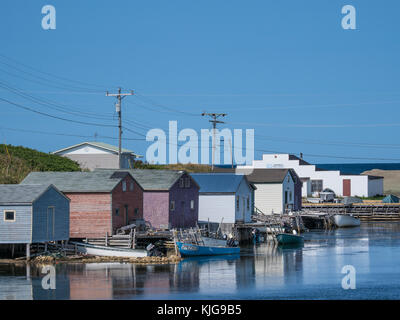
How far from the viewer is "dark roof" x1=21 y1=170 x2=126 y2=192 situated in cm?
5294

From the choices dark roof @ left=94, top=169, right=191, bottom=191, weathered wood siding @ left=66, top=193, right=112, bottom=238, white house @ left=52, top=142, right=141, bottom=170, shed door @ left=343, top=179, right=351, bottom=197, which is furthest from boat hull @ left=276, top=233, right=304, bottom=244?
shed door @ left=343, top=179, right=351, bottom=197

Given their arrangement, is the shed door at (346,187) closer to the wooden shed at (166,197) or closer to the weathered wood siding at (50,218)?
the wooden shed at (166,197)

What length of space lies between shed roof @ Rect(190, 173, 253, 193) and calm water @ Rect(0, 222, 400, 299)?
35.0ft

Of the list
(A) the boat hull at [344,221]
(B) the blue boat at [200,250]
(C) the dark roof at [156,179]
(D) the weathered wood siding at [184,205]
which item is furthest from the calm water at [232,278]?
(A) the boat hull at [344,221]

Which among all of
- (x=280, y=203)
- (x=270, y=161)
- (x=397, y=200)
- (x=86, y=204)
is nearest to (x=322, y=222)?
(x=280, y=203)

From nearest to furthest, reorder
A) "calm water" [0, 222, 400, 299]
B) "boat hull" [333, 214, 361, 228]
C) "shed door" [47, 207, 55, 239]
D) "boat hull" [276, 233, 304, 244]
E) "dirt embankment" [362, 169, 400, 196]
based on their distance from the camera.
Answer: "calm water" [0, 222, 400, 299] → "shed door" [47, 207, 55, 239] → "boat hull" [276, 233, 304, 244] → "boat hull" [333, 214, 361, 228] → "dirt embankment" [362, 169, 400, 196]

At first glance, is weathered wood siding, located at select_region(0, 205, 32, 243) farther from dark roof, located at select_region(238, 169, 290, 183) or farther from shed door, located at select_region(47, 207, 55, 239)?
dark roof, located at select_region(238, 169, 290, 183)

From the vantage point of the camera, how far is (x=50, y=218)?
158 ft

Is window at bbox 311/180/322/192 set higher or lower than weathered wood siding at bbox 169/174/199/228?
higher

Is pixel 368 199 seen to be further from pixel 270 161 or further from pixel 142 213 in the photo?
pixel 142 213

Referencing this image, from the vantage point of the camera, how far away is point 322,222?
298ft

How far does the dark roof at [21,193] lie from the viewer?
46250 millimetres

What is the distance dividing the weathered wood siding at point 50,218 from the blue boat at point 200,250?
8291 millimetres

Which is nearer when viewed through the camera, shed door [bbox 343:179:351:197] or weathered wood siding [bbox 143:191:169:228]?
weathered wood siding [bbox 143:191:169:228]
